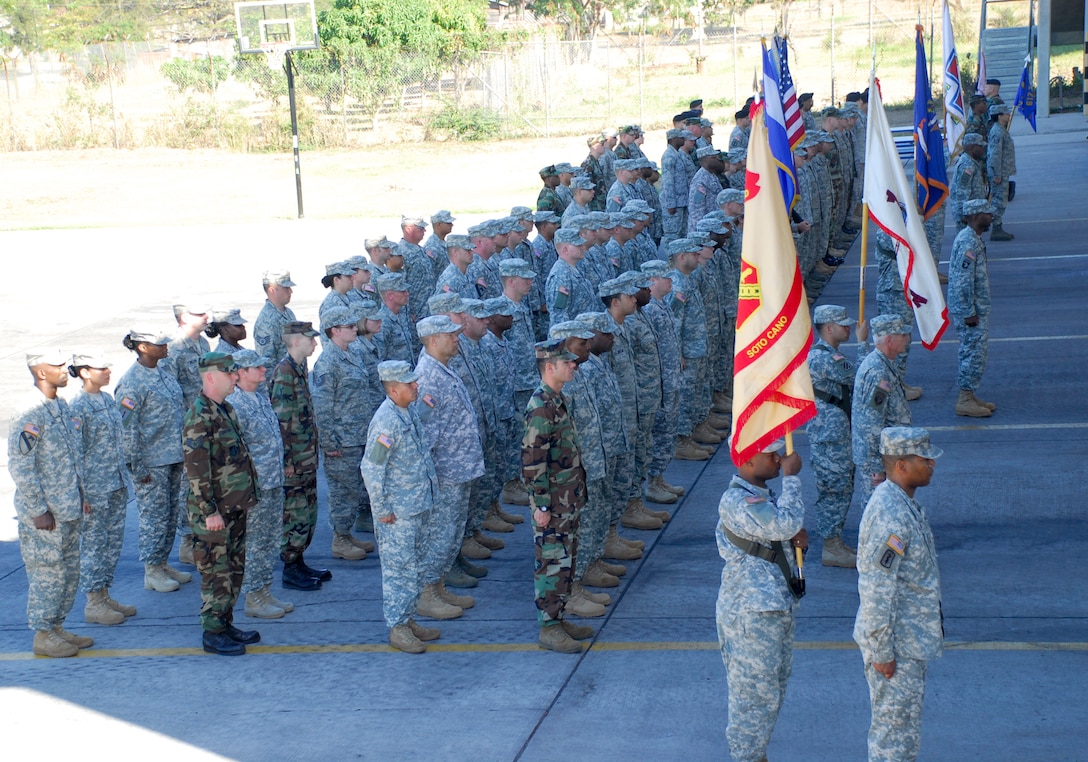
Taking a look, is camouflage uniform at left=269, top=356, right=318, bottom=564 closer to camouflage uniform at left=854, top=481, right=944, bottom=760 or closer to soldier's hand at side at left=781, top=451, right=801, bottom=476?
soldier's hand at side at left=781, top=451, right=801, bottom=476

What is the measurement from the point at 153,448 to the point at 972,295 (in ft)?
23.6

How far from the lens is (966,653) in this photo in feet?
23.0

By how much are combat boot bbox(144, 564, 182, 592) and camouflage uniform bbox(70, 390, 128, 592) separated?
17.5 inches

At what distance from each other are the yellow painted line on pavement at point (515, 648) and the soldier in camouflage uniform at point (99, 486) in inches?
20.4

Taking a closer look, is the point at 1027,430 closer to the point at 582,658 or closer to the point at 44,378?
the point at 582,658

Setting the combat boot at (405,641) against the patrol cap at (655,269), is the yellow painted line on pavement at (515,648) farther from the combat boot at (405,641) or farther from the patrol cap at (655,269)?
the patrol cap at (655,269)

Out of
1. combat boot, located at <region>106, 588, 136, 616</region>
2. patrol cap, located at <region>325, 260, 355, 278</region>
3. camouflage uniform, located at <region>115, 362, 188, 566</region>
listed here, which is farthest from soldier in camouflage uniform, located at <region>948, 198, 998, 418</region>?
combat boot, located at <region>106, 588, 136, 616</region>

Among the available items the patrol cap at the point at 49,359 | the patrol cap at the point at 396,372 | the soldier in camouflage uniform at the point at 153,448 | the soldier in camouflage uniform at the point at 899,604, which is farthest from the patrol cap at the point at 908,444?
the soldier in camouflage uniform at the point at 153,448

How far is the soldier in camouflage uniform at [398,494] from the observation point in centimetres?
757

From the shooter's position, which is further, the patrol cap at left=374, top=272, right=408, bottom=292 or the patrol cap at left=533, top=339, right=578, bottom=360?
the patrol cap at left=374, top=272, right=408, bottom=292

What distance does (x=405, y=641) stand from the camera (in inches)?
298

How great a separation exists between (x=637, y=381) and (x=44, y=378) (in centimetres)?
423

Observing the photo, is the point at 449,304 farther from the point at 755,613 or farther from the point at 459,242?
the point at 755,613

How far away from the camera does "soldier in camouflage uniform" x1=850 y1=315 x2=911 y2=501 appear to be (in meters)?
7.87
